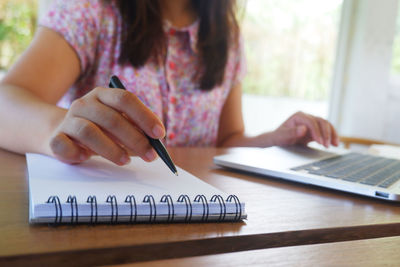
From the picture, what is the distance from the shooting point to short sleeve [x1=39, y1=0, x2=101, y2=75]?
96cm

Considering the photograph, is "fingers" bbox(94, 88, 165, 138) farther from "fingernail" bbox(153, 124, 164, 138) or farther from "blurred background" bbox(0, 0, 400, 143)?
"blurred background" bbox(0, 0, 400, 143)

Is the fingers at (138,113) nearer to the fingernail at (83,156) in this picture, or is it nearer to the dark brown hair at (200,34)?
the fingernail at (83,156)

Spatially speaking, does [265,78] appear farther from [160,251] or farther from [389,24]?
[160,251]

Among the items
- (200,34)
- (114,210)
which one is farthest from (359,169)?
(200,34)

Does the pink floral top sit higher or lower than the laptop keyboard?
higher

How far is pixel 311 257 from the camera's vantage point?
38cm

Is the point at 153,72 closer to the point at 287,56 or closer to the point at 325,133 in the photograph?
the point at 325,133

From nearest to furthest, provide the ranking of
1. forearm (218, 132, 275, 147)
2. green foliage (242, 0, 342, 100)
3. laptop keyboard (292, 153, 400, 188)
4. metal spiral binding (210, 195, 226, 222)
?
1. metal spiral binding (210, 195, 226, 222)
2. laptop keyboard (292, 153, 400, 188)
3. forearm (218, 132, 275, 147)
4. green foliage (242, 0, 342, 100)

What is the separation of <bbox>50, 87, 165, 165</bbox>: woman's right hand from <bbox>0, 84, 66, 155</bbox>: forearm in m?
0.10

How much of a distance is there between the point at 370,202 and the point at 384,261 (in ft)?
0.67

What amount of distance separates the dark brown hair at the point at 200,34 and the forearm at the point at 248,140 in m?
0.17

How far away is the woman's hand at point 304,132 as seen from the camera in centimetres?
92

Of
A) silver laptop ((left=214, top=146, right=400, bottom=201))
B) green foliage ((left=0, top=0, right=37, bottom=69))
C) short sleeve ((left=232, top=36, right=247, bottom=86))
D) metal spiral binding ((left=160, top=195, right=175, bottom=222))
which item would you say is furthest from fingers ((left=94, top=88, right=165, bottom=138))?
green foliage ((left=0, top=0, right=37, bottom=69))

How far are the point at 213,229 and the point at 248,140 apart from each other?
0.77 metres
